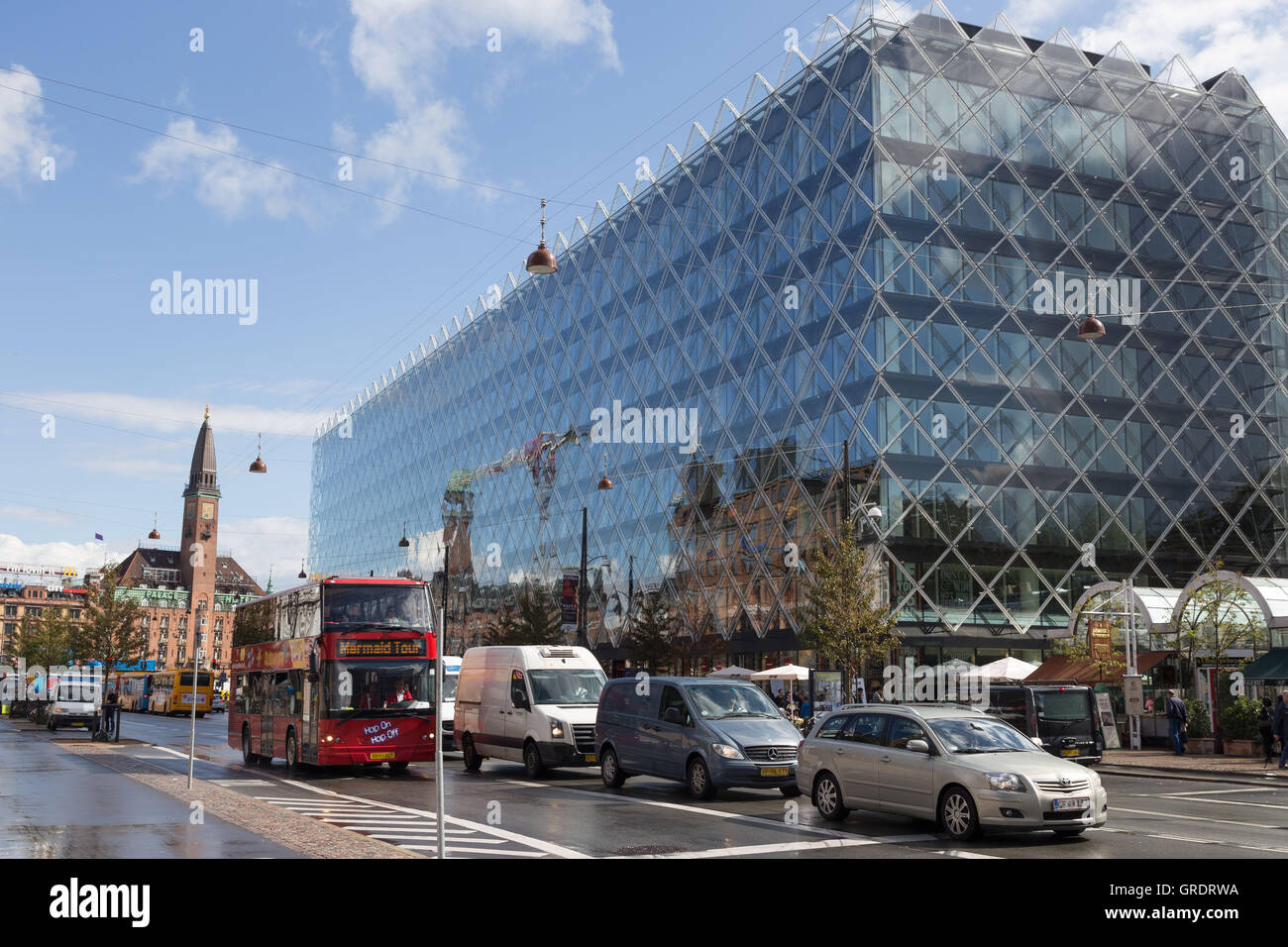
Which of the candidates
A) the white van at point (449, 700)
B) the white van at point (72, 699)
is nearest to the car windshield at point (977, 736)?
the white van at point (449, 700)

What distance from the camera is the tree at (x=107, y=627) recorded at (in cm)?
5269

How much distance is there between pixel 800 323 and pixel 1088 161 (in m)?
16.0

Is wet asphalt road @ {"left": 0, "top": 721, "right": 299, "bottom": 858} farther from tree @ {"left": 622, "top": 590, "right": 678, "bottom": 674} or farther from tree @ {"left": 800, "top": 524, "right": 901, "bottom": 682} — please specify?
tree @ {"left": 622, "top": 590, "right": 678, "bottom": 674}

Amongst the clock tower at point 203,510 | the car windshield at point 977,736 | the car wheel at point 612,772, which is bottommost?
the car wheel at point 612,772

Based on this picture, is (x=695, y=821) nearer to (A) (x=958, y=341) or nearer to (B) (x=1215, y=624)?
(B) (x=1215, y=624)

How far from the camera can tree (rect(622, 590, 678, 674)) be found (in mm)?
57125

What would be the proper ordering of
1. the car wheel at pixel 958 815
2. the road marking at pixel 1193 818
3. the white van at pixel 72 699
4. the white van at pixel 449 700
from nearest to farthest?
the car wheel at pixel 958 815, the road marking at pixel 1193 818, the white van at pixel 449 700, the white van at pixel 72 699

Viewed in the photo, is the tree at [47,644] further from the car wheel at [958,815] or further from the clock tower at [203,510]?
the clock tower at [203,510]

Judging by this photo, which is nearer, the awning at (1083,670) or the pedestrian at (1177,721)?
the pedestrian at (1177,721)

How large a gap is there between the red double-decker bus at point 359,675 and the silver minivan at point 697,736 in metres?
5.15

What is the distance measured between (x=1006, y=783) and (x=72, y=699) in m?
44.8

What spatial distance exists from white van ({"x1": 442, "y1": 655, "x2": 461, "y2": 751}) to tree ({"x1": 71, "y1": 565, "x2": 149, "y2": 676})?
23058 mm
